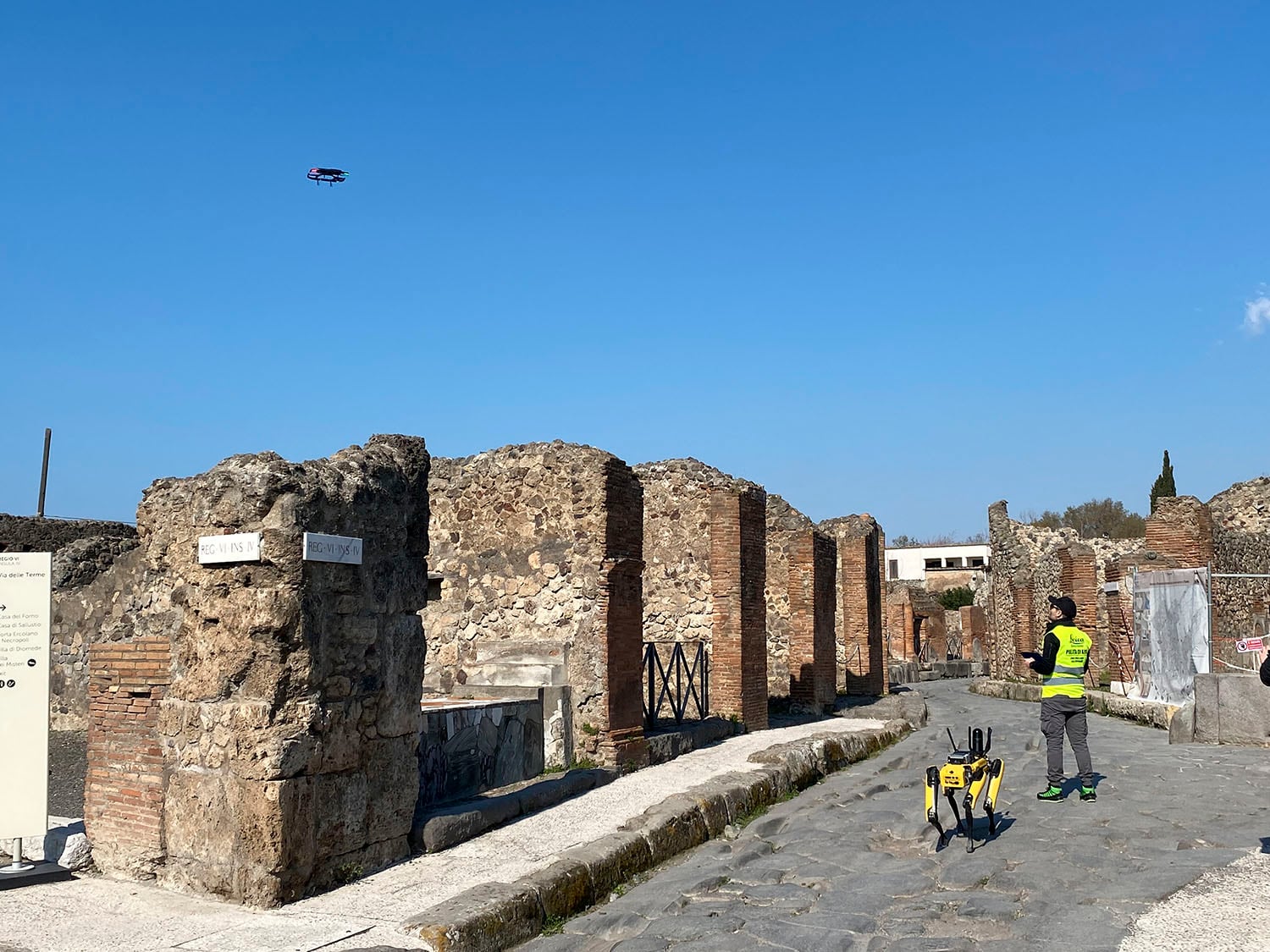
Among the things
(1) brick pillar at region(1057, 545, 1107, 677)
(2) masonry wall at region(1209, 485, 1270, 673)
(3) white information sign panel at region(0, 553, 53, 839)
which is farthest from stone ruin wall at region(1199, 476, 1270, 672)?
(3) white information sign panel at region(0, 553, 53, 839)

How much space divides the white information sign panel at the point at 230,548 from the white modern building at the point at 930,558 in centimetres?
7540

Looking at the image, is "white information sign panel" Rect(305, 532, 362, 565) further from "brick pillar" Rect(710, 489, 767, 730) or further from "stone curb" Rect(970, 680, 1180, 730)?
"stone curb" Rect(970, 680, 1180, 730)

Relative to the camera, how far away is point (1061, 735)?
8.41 m

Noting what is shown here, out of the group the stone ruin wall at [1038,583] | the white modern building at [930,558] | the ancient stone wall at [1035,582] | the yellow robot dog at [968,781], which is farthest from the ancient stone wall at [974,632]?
the white modern building at [930,558]

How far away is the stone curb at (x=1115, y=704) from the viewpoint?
1511 cm

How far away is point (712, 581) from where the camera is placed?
13250 mm

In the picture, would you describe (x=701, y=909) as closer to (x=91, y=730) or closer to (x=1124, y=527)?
(x=91, y=730)

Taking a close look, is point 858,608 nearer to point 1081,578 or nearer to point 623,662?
point 1081,578

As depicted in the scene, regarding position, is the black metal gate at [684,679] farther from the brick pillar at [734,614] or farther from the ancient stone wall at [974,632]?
the ancient stone wall at [974,632]

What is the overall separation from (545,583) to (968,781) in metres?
5.08

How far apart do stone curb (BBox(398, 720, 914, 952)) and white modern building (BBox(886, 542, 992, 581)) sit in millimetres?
70771

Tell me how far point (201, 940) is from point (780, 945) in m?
2.62

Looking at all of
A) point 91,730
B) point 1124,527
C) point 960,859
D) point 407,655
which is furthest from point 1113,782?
point 1124,527

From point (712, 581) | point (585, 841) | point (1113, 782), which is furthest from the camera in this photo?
point (712, 581)
